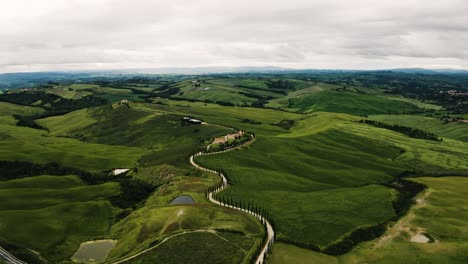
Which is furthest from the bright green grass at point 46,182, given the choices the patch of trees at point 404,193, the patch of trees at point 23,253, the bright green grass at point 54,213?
the patch of trees at point 404,193

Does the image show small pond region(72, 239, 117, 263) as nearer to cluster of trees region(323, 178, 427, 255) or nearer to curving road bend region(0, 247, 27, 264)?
curving road bend region(0, 247, 27, 264)

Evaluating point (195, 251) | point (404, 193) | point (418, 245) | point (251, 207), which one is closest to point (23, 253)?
point (195, 251)

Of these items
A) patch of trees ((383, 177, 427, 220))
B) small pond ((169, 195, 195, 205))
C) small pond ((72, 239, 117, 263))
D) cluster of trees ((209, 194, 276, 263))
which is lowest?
small pond ((72, 239, 117, 263))

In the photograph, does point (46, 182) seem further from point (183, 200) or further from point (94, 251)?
point (183, 200)

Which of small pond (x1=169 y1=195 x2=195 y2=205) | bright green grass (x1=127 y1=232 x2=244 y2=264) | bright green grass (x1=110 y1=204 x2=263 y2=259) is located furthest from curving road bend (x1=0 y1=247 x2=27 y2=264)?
small pond (x1=169 y1=195 x2=195 y2=205)

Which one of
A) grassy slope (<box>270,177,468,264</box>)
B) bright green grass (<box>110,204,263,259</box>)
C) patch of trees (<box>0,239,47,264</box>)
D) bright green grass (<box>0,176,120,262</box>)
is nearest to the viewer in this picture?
grassy slope (<box>270,177,468,264</box>)

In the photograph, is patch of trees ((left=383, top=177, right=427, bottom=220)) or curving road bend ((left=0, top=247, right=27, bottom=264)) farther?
patch of trees ((left=383, top=177, right=427, bottom=220))
